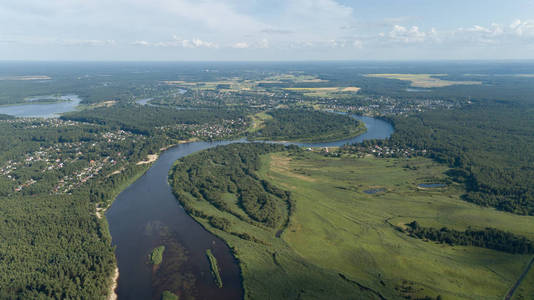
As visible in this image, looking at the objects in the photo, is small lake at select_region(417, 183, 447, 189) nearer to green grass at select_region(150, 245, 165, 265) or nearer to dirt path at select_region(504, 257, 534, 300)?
dirt path at select_region(504, 257, 534, 300)

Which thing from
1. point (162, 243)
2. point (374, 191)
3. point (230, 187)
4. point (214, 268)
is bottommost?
point (214, 268)

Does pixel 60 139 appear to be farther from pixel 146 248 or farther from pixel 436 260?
pixel 436 260

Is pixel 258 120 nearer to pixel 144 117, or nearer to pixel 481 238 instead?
pixel 144 117

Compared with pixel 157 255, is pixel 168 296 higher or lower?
lower

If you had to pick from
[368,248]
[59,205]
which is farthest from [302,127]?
[59,205]

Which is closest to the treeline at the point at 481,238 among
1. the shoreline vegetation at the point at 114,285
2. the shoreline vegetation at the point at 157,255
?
the shoreline vegetation at the point at 157,255

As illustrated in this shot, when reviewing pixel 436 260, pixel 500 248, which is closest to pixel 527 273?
pixel 500 248

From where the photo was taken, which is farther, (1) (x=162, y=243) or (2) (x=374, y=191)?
(2) (x=374, y=191)
